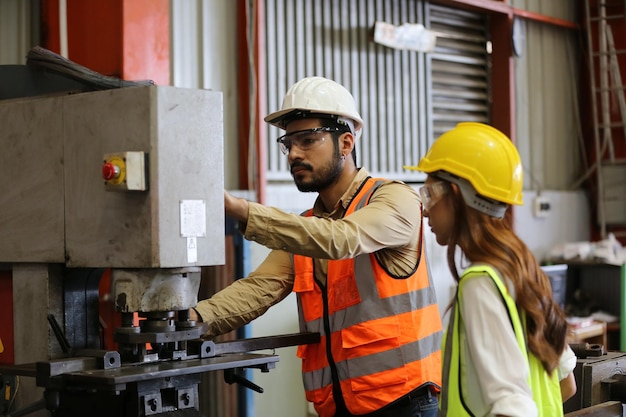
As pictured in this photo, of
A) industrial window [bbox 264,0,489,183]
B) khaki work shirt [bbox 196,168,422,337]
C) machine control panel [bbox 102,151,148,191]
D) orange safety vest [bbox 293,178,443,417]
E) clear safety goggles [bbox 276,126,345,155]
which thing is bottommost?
orange safety vest [bbox 293,178,443,417]

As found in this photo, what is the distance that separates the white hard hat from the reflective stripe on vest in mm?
875

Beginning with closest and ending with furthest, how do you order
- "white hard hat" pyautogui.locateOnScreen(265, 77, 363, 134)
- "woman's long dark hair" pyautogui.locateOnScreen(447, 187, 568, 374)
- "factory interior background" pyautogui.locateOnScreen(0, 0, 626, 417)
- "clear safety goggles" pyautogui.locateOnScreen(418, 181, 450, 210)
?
"woman's long dark hair" pyautogui.locateOnScreen(447, 187, 568, 374) → "clear safety goggles" pyautogui.locateOnScreen(418, 181, 450, 210) → "white hard hat" pyautogui.locateOnScreen(265, 77, 363, 134) → "factory interior background" pyautogui.locateOnScreen(0, 0, 626, 417)

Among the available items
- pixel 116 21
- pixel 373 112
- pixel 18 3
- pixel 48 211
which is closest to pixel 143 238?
pixel 48 211

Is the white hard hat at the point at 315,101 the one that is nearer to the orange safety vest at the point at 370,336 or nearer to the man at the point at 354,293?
the man at the point at 354,293

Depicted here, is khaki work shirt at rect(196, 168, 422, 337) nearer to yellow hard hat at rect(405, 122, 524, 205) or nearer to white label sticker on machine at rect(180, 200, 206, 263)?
white label sticker on machine at rect(180, 200, 206, 263)

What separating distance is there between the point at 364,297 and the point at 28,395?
2.89ft

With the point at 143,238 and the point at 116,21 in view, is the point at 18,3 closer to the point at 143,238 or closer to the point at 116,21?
the point at 116,21

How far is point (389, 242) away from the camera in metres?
2.32

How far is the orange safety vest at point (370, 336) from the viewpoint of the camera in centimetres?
238

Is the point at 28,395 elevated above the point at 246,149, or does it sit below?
below

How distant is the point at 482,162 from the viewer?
75.1 inches

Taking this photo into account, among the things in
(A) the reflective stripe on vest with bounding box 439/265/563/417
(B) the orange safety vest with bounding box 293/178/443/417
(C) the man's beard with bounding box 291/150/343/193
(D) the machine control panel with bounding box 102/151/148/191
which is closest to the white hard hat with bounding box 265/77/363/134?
(C) the man's beard with bounding box 291/150/343/193

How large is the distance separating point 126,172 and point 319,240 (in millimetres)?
524

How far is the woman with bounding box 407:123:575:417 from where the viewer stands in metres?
1.73
